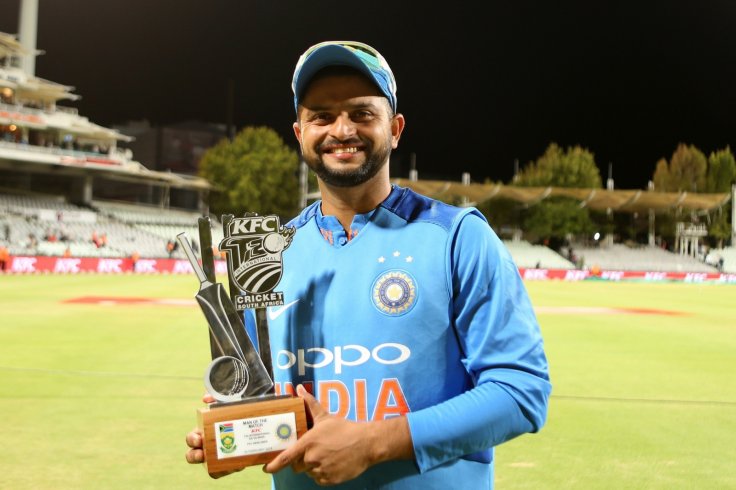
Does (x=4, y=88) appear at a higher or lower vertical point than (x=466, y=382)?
higher

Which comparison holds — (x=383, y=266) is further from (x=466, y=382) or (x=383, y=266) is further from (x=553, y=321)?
(x=553, y=321)

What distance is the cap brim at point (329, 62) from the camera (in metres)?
2.11

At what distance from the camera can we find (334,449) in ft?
5.89

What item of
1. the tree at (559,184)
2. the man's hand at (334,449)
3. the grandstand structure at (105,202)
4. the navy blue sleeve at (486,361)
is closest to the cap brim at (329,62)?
the navy blue sleeve at (486,361)

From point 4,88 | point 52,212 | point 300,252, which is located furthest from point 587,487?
point 4,88

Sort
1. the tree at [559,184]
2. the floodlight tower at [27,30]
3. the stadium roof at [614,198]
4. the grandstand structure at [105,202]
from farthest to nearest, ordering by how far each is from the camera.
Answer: the tree at [559,184], the stadium roof at [614,198], the floodlight tower at [27,30], the grandstand structure at [105,202]

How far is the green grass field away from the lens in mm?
5562

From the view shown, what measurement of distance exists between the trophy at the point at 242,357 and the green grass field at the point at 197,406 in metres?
3.75

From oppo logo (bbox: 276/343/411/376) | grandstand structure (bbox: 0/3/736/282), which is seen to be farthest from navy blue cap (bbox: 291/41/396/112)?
grandstand structure (bbox: 0/3/736/282)

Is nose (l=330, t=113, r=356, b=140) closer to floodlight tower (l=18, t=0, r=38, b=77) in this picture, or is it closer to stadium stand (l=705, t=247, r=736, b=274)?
stadium stand (l=705, t=247, r=736, b=274)

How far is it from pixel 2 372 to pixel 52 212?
141 ft

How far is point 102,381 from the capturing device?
29.6ft

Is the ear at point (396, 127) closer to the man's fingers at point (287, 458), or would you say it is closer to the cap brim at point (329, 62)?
the cap brim at point (329, 62)

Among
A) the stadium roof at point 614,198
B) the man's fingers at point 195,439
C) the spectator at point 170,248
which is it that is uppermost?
the stadium roof at point 614,198
